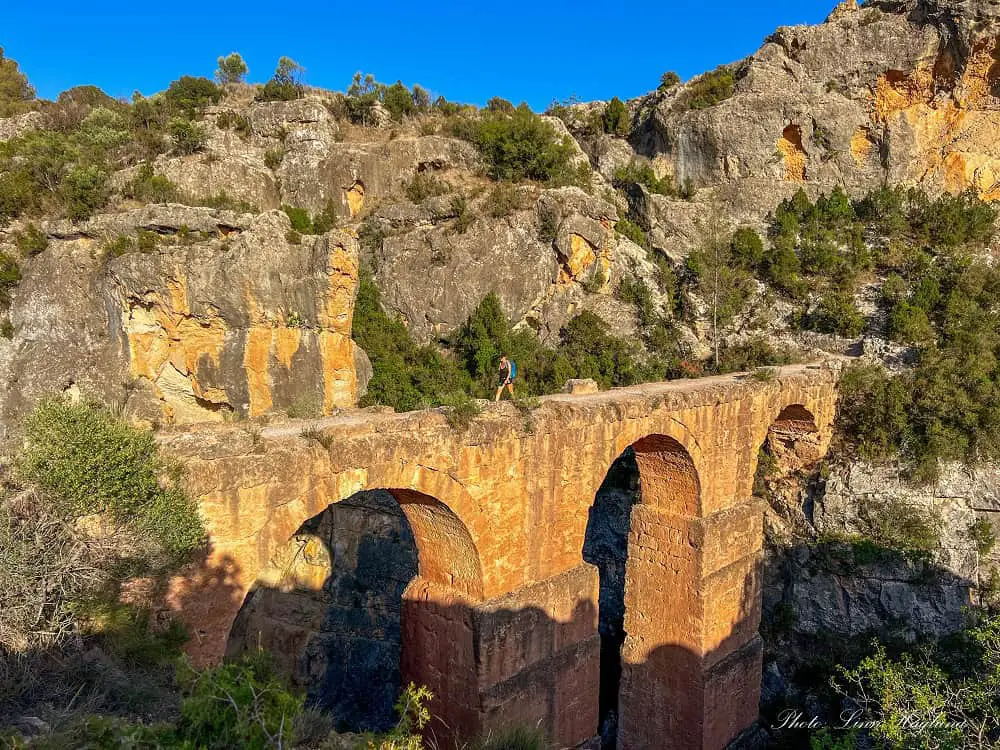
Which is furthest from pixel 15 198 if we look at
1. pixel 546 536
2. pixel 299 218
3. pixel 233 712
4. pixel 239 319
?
pixel 233 712

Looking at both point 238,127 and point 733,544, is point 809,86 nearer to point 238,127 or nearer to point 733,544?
point 733,544

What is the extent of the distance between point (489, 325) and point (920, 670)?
1659cm

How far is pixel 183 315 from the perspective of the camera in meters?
20.4

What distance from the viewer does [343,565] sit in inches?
712

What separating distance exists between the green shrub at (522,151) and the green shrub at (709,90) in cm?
691

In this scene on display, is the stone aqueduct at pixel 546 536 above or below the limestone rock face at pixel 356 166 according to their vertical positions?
below

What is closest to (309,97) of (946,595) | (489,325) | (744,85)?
(489,325)

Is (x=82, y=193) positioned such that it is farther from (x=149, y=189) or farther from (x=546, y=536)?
(x=546, y=536)

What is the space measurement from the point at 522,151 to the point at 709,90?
399 inches

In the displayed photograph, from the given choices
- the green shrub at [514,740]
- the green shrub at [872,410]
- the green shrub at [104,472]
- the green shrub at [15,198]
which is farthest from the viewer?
the green shrub at [15,198]

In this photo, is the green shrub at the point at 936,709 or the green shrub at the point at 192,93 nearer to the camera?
the green shrub at the point at 936,709

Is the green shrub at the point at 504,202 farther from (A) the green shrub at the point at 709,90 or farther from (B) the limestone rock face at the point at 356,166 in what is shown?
(A) the green shrub at the point at 709,90

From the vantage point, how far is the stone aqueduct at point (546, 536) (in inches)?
245

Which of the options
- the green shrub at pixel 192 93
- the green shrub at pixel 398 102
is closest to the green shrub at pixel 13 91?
the green shrub at pixel 192 93
